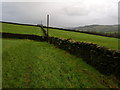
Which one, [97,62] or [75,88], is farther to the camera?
[97,62]

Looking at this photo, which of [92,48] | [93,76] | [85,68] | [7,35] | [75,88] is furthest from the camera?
[7,35]

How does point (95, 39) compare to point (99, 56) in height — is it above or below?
above

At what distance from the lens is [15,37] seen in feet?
79.3

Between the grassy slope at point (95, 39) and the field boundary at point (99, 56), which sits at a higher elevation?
the grassy slope at point (95, 39)

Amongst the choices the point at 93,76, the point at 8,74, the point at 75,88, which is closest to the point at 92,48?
the point at 93,76

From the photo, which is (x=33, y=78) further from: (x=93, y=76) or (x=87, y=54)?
(x=87, y=54)

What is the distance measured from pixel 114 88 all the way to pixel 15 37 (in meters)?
23.3

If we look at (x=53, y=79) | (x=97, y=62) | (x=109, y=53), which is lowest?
(x=53, y=79)

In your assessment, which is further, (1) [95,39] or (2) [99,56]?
(1) [95,39]

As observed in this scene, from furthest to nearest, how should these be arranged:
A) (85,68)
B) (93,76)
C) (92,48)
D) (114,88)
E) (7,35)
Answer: (7,35), (92,48), (85,68), (93,76), (114,88)

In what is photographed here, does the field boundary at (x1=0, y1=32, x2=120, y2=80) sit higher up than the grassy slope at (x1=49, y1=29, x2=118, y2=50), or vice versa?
the grassy slope at (x1=49, y1=29, x2=118, y2=50)

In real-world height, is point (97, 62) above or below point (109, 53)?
below

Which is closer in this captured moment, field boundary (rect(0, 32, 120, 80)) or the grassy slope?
field boundary (rect(0, 32, 120, 80))

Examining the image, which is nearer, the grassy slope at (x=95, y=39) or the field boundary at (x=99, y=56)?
the field boundary at (x=99, y=56)
